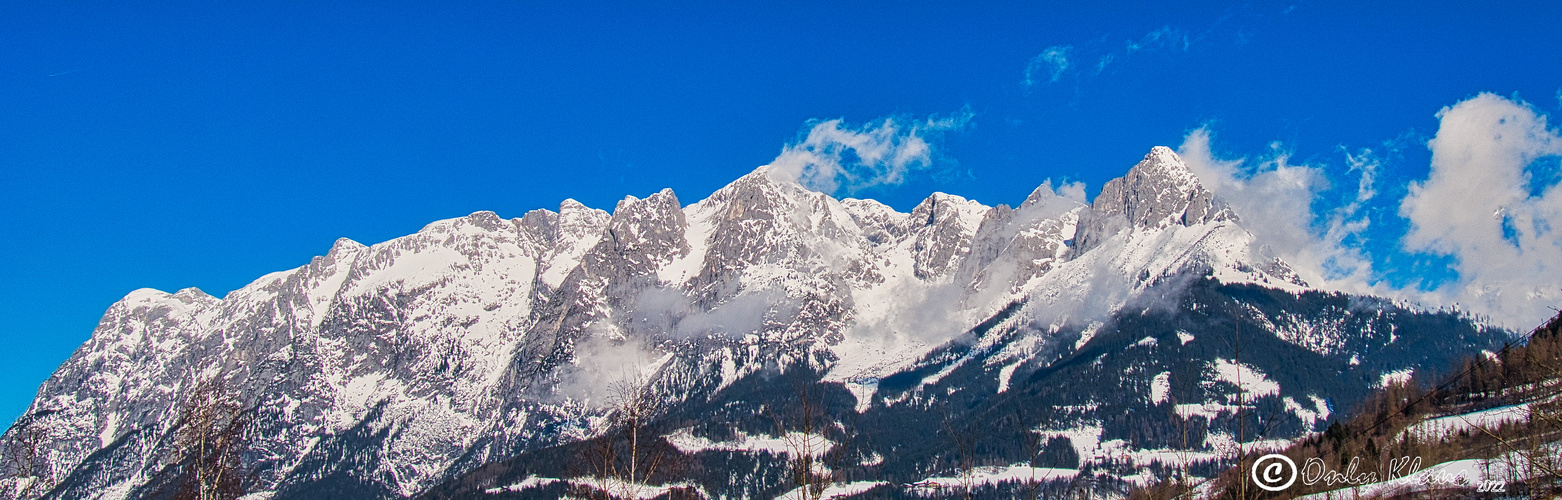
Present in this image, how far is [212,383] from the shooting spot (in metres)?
39.7

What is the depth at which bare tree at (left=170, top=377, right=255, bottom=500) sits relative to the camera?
3703 centimetres

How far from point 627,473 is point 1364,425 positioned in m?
122

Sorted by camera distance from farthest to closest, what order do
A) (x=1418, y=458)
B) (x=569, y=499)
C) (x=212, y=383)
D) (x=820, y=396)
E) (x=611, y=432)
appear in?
(x=1418, y=458) < (x=212, y=383) < (x=569, y=499) < (x=611, y=432) < (x=820, y=396)

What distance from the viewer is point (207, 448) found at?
3775 cm

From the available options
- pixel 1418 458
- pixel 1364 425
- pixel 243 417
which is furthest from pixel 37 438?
pixel 1364 425

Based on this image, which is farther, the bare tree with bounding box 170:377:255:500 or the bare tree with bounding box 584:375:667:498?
the bare tree with bounding box 170:377:255:500

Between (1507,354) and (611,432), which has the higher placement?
(1507,354)

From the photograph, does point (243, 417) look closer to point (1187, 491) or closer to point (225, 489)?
point (225, 489)

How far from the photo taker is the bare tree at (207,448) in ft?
121

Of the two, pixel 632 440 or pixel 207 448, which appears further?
pixel 207 448

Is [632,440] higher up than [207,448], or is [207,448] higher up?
[207,448]

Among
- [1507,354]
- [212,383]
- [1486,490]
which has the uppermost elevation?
[1507,354]

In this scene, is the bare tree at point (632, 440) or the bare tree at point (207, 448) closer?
the bare tree at point (632, 440)

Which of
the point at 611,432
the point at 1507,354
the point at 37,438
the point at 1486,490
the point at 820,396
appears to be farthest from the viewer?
the point at 1507,354
